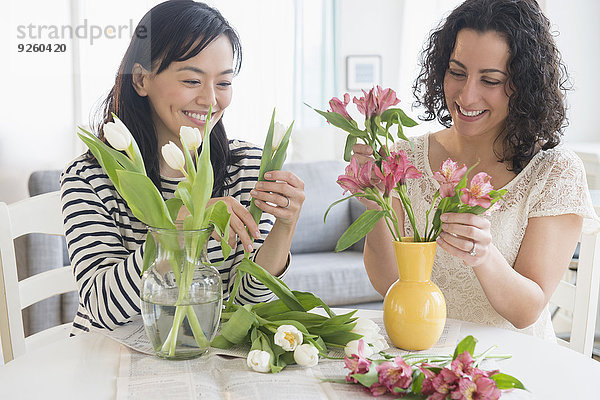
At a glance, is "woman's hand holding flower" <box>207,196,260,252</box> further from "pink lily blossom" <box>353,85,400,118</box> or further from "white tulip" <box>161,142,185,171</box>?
"pink lily blossom" <box>353,85,400,118</box>

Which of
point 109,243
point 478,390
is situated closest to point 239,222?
point 109,243

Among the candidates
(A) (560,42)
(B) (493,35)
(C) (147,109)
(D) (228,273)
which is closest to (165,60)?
(C) (147,109)

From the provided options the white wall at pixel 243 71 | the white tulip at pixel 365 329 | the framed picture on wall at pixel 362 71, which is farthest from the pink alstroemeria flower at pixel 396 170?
the framed picture on wall at pixel 362 71

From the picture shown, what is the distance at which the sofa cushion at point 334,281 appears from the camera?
10.1 ft

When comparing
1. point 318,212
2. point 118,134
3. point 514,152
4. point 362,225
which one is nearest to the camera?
point 118,134

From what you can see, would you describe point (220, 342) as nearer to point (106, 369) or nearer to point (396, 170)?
point (106, 369)

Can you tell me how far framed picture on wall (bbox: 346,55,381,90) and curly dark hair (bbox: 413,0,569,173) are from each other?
404 centimetres

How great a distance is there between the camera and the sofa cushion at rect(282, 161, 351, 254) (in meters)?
3.46

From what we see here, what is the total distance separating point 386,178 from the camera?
39.0 inches

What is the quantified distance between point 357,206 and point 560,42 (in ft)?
6.65

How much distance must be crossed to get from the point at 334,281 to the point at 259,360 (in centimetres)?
215

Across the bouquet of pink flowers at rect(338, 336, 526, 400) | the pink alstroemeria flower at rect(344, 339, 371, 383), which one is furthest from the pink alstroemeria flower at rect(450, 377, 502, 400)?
the pink alstroemeria flower at rect(344, 339, 371, 383)

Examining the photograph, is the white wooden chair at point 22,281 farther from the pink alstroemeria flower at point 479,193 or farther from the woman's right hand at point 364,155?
the pink alstroemeria flower at point 479,193

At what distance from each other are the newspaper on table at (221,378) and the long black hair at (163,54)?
583 mm
